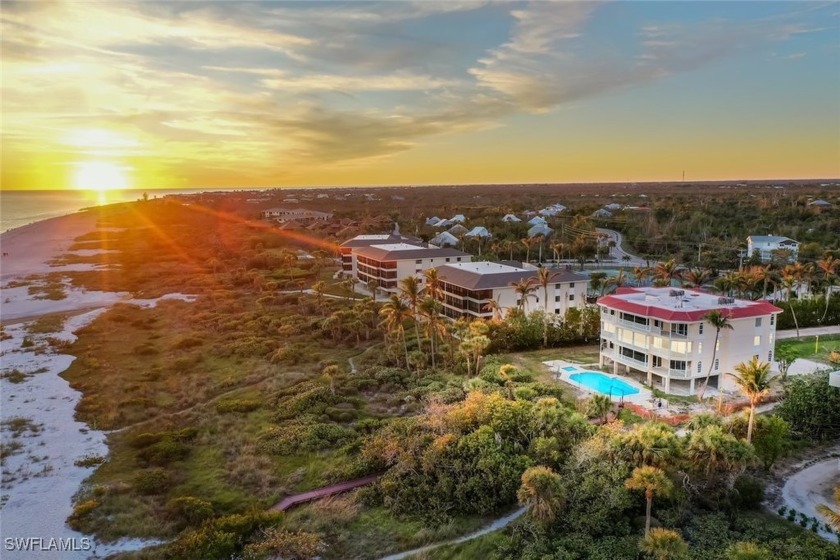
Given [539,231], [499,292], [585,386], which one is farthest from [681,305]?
[539,231]

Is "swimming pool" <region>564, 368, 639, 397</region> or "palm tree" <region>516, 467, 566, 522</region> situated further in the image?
"swimming pool" <region>564, 368, 639, 397</region>

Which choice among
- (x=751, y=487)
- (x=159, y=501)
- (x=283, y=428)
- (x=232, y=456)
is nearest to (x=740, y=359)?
(x=751, y=487)

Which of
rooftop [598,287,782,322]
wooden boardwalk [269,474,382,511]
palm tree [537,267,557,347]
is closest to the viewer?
wooden boardwalk [269,474,382,511]

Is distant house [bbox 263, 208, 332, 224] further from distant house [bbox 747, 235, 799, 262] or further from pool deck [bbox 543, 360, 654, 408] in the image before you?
pool deck [bbox 543, 360, 654, 408]

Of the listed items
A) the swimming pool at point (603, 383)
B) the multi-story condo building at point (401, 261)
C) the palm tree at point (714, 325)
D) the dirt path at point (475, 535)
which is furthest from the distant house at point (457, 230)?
the dirt path at point (475, 535)

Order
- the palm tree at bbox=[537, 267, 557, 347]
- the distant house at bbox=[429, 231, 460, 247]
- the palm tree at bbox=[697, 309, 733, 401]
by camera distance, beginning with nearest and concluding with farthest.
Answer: the palm tree at bbox=[697, 309, 733, 401] → the palm tree at bbox=[537, 267, 557, 347] → the distant house at bbox=[429, 231, 460, 247]

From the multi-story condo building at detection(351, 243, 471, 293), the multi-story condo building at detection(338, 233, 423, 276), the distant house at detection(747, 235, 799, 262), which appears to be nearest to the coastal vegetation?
the multi-story condo building at detection(351, 243, 471, 293)

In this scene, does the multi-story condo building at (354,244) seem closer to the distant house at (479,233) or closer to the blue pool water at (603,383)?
the distant house at (479,233)
